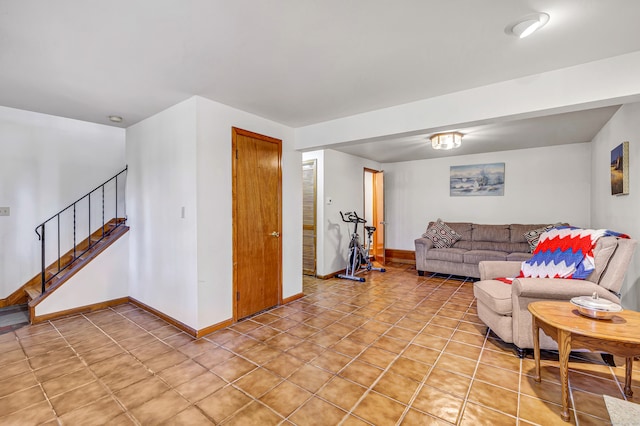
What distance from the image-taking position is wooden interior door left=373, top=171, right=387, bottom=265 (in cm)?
685

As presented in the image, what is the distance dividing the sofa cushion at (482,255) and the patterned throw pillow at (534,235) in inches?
18.4

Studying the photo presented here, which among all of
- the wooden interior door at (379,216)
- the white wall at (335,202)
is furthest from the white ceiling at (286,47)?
the wooden interior door at (379,216)

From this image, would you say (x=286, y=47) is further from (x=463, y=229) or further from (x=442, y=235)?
(x=463, y=229)

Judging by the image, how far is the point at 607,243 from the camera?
7.89 ft

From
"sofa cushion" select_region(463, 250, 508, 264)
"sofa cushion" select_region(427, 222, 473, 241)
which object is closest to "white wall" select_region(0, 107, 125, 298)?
"sofa cushion" select_region(463, 250, 508, 264)

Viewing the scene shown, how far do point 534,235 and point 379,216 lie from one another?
9.92ft

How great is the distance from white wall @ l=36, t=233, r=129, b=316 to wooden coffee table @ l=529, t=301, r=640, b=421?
4.64 m

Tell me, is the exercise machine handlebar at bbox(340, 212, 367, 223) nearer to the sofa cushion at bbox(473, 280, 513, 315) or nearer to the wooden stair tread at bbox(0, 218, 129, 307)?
the sofa cushion at bbox(473, 280, 513, 315)

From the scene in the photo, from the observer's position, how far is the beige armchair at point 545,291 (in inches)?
89.1

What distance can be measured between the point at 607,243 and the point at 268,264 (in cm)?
335

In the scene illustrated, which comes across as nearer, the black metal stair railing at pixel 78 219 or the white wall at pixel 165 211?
the white wall at pixel 165 211

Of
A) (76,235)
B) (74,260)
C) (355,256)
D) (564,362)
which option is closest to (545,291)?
(564,362)

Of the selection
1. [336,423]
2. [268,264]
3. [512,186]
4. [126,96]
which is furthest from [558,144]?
[126,96]

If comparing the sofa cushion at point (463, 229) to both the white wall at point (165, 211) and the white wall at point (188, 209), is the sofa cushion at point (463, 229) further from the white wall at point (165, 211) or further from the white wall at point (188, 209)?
the white wall at point (165, 211)
